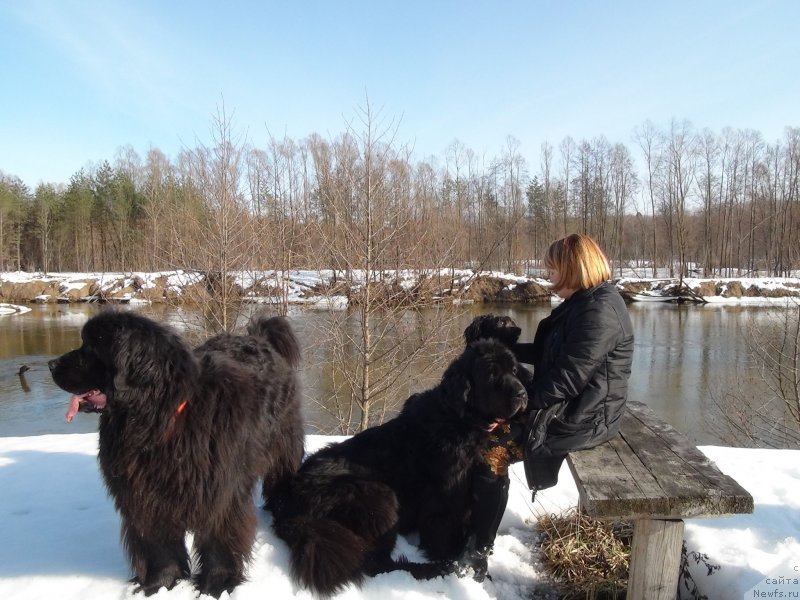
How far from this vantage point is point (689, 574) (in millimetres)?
2803

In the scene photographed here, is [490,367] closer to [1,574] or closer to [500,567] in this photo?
[500,567]

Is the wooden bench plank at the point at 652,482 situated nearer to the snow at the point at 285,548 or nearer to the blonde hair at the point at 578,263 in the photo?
the snow at the point at 285,548

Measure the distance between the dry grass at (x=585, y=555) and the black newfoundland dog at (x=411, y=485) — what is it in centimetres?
60

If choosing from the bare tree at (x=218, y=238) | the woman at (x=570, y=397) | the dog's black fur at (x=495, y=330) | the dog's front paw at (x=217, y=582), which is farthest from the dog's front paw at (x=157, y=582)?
the bare tree at (x=218, y=238)

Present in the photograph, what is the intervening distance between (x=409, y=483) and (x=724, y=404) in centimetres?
1057

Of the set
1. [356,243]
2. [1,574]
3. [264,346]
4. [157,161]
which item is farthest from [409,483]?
[157,161]

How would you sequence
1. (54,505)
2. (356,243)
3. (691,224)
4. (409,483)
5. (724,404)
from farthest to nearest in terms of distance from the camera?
(691,224)
(724,404)
(356,243)
(54,505)
(409,483)

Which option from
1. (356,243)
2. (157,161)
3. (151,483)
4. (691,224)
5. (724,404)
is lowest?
(724,404)

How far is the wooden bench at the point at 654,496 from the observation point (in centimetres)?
213

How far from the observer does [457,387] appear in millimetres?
2965

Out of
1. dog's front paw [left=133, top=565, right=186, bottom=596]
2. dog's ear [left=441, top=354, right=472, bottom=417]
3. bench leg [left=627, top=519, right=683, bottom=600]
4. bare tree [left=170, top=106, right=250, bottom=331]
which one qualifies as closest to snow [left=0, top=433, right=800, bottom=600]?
dog's front paw [left=133, top=565, right=186, bottom=596]

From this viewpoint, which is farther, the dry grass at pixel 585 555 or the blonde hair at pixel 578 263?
the blonde hair at pixel 578 263

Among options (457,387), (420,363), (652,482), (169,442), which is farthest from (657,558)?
(420,363)

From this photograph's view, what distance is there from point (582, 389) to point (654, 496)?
66 centimetres
